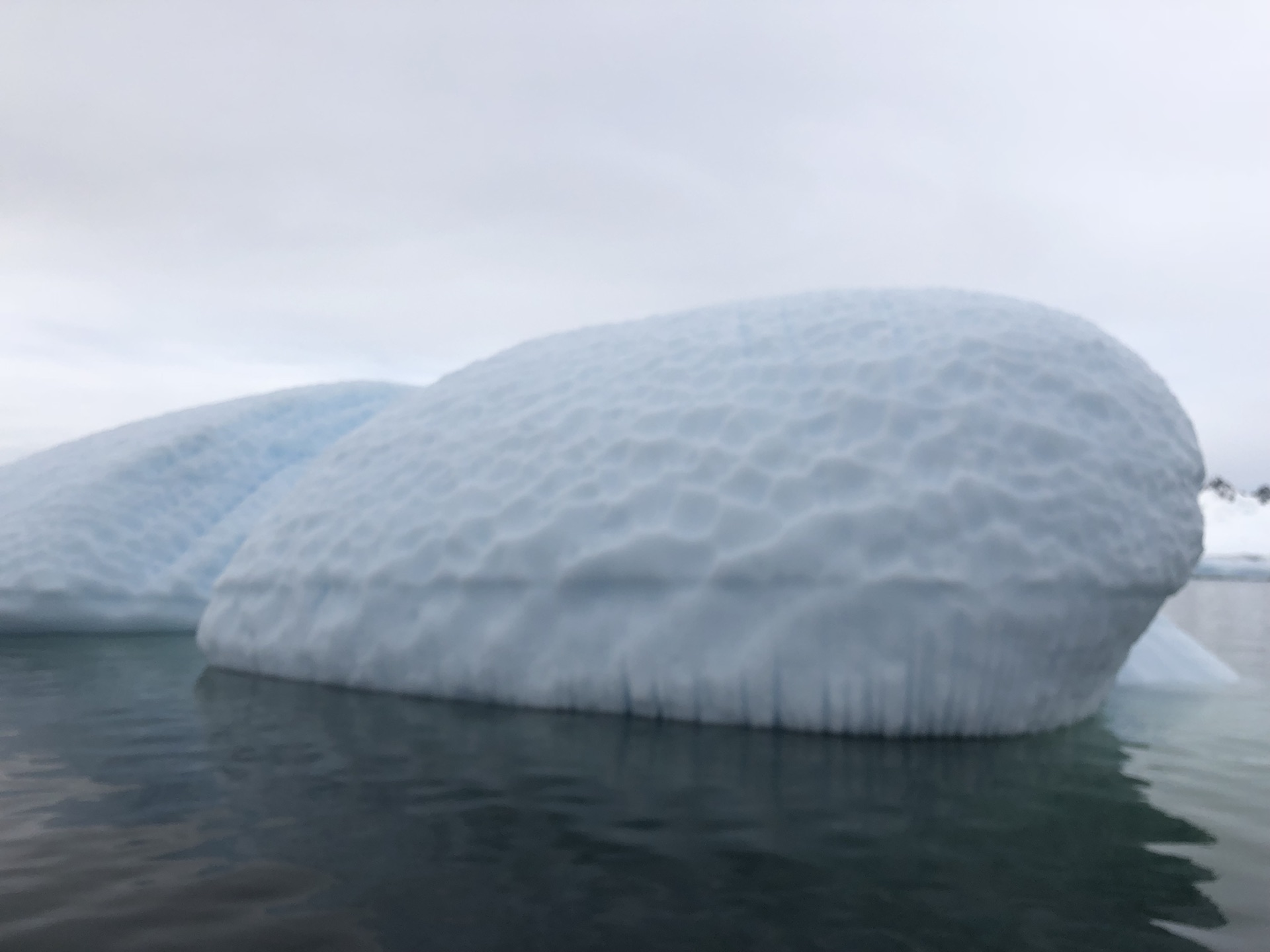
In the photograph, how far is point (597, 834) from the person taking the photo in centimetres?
314

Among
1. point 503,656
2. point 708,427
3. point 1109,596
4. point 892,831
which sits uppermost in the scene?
point 708,427

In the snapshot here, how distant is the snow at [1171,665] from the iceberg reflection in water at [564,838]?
311cm

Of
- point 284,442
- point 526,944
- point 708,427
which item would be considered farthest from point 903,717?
point 284,442

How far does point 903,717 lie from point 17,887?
148 inches

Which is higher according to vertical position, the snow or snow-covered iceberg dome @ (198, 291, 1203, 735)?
snow-covered iceberg dome @ (198, 291, 1203, 735)

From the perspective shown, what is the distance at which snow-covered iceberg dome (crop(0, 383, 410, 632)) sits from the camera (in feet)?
29.5

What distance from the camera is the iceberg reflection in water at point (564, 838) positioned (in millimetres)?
2420

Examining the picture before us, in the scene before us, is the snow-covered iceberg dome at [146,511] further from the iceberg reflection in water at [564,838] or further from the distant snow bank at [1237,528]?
the distant snow bank at [1237,528]

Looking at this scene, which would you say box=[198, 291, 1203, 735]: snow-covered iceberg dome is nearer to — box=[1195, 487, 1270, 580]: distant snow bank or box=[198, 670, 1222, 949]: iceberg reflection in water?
box=[198, 670, 1222, 949]: iceberg reflection in water

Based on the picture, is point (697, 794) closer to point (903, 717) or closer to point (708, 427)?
point (903, 717)

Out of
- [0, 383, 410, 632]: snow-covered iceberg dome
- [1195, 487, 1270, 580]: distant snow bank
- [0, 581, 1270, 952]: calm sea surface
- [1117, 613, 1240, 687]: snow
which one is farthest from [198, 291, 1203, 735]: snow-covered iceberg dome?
[1195, 487, 1270, 580]: distant snow bank

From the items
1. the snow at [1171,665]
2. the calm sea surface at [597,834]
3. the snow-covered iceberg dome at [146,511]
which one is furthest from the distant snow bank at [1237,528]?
the calm sea surface at [597,834]

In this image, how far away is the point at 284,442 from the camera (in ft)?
36.3

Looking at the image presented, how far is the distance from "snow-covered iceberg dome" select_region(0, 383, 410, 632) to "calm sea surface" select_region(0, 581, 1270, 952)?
13.6ft
